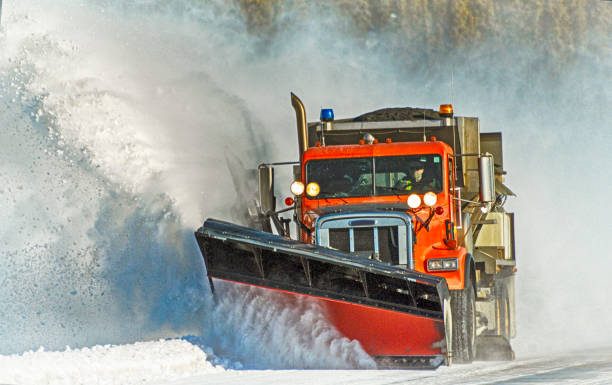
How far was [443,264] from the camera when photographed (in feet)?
33.3

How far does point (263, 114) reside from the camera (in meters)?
20.7

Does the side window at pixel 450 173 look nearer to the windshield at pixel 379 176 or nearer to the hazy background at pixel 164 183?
the windshield at pixel 379 176

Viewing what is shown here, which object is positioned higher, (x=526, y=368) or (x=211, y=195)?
(x=211, y=195)

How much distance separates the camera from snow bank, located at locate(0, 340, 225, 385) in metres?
8.01

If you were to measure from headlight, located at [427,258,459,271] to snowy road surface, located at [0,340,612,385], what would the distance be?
946 millimetres

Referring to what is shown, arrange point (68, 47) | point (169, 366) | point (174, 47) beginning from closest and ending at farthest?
point (169, 366) → point (68, 47) → point (174, 47)

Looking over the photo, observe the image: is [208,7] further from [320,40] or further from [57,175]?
[57,175]

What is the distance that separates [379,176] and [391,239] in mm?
973


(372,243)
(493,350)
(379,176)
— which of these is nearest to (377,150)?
(379,176)

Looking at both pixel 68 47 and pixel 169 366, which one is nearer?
pixel 169 366

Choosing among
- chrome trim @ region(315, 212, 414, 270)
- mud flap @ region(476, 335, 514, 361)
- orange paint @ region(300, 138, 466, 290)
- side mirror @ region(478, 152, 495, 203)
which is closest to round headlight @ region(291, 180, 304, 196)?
orange paint @ region(300, 138, 466, 290)

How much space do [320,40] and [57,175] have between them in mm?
20445

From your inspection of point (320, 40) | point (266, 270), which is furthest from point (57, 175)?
point (320, 40)

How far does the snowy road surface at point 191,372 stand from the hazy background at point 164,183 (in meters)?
0.56
